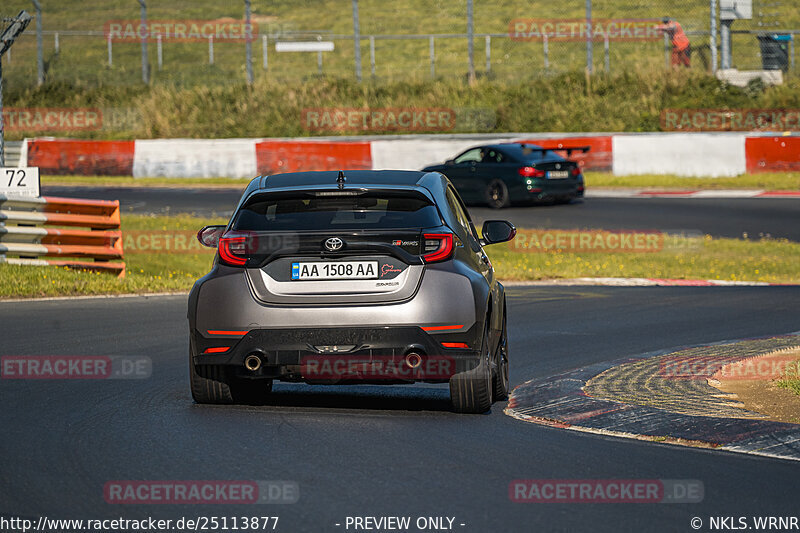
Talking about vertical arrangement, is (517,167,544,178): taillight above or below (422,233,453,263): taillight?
below

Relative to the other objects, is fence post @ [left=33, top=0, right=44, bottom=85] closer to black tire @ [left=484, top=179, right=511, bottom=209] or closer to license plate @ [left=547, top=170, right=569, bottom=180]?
black tire @ [left=484, top=179, right=511, bottom=209]

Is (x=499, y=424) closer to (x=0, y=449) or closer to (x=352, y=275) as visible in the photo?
(x=352, y=275)

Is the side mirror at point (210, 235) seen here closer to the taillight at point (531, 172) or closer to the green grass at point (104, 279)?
the green grass at point (104, 279)

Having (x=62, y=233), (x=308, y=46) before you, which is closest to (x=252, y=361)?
(x=62, y=233)

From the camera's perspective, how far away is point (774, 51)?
39.4 m

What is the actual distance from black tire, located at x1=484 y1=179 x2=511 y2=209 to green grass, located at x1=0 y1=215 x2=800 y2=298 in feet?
16.0

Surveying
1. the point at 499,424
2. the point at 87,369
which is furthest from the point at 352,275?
the point at 87,369

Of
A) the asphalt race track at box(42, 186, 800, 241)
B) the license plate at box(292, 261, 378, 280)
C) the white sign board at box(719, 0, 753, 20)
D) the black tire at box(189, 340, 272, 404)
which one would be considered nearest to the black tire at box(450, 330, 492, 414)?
the license plate at box(292, 261, 378, 280)

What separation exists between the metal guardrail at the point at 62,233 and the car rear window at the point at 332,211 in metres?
9.25

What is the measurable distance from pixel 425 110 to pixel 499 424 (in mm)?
30440

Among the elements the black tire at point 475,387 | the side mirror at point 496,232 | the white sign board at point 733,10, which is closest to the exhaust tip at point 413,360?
the black tire at point 475,387

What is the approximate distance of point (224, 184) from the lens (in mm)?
34094

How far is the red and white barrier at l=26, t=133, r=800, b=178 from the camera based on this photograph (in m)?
30.9

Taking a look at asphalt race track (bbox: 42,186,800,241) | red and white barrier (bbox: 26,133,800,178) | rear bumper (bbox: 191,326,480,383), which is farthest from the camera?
red and white barrier (bbox: 26,133,800,178)
